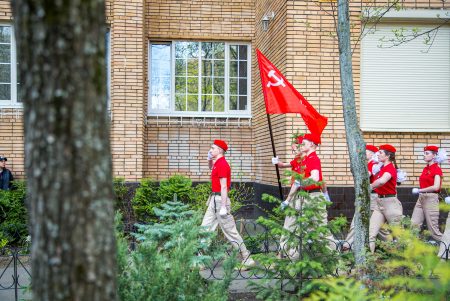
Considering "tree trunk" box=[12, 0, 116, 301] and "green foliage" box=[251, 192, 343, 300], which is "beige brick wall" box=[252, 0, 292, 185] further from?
"tree trunk" box=[12, 0, 116, 301]

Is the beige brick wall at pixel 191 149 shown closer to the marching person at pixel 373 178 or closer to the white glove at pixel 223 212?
the marching person at pixel 373 178

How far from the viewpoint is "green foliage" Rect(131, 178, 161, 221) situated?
38.5ft

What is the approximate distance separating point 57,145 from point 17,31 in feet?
1.52

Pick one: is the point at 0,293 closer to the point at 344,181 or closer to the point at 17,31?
the point at 17,31

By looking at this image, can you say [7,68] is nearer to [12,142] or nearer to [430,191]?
[12,142]

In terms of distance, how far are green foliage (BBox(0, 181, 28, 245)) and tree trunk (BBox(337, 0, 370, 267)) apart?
650cm

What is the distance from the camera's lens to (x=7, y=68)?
13734mm

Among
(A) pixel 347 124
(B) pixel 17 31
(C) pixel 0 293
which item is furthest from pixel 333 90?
(B) pixel 17 31

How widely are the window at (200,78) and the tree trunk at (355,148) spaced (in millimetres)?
8547

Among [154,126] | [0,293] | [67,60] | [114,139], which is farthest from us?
[154,126]

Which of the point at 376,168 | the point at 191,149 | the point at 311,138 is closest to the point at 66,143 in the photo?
the point at 311,138

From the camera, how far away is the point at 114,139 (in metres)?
12.7

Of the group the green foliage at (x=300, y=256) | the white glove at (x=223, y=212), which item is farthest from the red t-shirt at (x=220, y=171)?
the green foliage at (x=300, y=256)

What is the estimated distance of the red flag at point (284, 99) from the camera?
8625 mm
